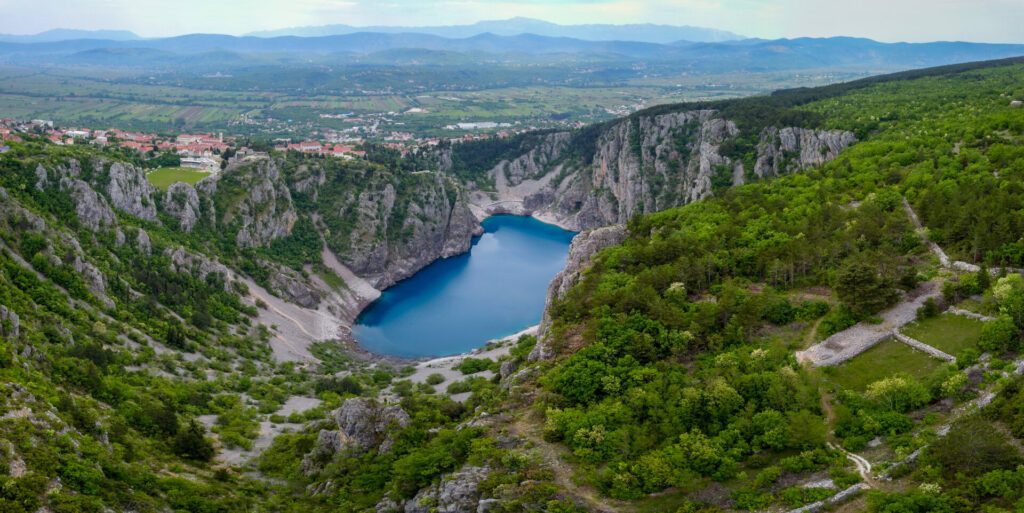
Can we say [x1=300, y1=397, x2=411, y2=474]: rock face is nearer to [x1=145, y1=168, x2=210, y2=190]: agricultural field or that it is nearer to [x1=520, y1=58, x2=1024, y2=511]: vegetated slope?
[x1=520, y1=58, x2=1024, y2=511]: vegetated slope

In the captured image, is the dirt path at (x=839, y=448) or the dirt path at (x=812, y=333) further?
the dirt path at (x=812, y=333)

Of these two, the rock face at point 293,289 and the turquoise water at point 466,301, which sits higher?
the rock face at point 293,289

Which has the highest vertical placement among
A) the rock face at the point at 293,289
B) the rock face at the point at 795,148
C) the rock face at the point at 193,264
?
the rock face at the point at 795,148

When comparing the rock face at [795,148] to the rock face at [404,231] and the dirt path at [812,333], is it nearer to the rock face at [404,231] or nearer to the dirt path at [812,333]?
the dirt path at [812,333]

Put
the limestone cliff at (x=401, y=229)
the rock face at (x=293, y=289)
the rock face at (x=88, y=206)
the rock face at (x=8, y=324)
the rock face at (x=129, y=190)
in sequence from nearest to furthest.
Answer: the rock face at (x=8, y=324) → the rock face at (x=88, y=206) → the rock face at (x=129, y=190) → the rock face at (x=293, y=289) → the limestone cliff at (x=401, y=229)

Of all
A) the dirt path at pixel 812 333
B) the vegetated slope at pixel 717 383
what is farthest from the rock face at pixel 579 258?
the dirt path at pixel 812 333

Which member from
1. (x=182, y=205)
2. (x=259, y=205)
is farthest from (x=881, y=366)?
(x=259, y=205)

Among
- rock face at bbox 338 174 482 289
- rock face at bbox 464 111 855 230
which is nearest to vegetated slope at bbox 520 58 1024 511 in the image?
rock face at bbox 464 111 855 230

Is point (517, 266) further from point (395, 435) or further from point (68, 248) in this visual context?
point (395, 435)
